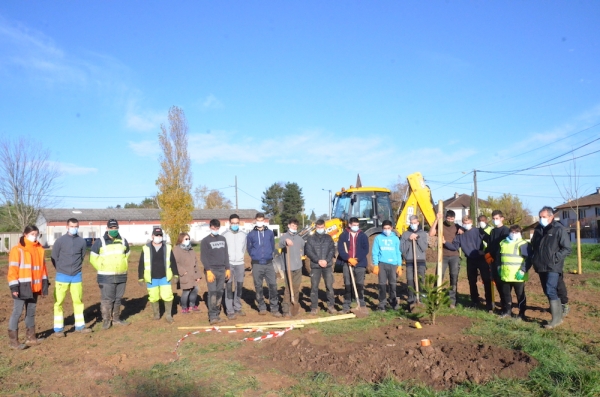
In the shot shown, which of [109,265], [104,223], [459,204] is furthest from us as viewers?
[459,204]

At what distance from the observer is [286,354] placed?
651 centimetres

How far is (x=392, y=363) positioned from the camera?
5.70 meters

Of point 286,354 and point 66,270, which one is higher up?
point 66,270

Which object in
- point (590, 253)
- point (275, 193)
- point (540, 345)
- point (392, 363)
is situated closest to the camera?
point (392, 363)

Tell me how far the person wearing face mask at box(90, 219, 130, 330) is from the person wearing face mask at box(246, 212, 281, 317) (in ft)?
8.13

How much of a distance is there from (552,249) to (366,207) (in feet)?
28.1

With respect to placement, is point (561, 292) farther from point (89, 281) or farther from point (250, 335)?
point (89, 281)

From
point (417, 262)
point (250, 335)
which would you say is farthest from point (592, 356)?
point (250, 335)

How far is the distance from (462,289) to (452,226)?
113 inches

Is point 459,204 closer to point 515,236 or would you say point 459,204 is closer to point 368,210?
point 368,210

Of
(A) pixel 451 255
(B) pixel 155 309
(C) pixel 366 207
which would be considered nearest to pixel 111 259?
(B) pixel 155 309

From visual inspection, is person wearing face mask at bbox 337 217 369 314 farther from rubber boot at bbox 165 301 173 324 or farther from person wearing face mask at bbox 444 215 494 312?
rubber boot at bbox 165 301 173 324

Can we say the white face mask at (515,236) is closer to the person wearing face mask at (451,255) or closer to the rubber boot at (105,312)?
the person wearing face mask at (451,255)

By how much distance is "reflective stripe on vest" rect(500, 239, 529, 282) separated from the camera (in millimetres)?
8062
